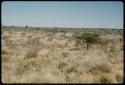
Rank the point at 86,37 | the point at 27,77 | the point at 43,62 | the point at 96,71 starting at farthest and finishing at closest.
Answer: the point at 86,37, the point at 43,62, the point at 96,71, the point at 27,77

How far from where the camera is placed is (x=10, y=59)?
9430 millimetres

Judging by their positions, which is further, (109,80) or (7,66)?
(7,66)


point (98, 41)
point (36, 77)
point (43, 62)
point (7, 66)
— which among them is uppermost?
point (36, 77)

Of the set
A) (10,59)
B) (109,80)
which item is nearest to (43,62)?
(10,59)

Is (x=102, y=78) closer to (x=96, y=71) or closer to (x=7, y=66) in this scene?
(x=96, y=71)

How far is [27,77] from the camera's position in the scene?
673cm

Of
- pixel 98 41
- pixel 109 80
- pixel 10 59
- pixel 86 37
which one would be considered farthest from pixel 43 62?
pixel 98 41

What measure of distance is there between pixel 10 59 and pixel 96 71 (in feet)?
10.9

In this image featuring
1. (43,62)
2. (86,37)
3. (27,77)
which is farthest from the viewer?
(86,37)

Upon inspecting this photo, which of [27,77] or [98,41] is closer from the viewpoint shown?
[27,77]

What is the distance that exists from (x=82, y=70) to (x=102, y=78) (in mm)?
1072

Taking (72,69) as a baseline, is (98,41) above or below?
below

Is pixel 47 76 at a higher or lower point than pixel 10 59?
higher

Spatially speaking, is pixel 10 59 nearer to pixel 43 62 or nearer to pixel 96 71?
pixel 43 62
